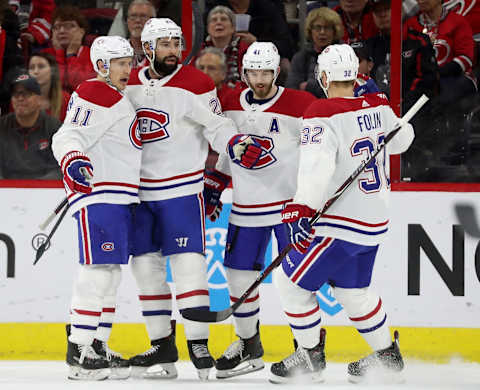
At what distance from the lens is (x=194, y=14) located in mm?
5121

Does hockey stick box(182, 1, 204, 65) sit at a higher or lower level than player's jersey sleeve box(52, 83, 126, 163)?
higher

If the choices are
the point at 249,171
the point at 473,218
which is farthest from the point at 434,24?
the point at 249,171

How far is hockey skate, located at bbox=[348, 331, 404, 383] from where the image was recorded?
13.6ft

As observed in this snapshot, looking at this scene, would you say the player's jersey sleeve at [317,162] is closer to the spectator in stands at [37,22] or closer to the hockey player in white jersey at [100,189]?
the hockey player in white jersey at [100,189]

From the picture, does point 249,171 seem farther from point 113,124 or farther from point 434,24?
point 434,24

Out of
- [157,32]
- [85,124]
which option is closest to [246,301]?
[85,124]

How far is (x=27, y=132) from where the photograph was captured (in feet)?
17.0

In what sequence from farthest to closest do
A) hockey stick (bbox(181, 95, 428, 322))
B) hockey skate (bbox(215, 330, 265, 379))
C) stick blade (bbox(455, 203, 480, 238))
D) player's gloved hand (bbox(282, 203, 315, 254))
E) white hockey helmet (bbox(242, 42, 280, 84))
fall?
stick blade (bbox(455, 203, 480, 238))
hockey skate (bbox(215, 330, 265, 379))
white hockey helmet (bbox(242, 42, 280, 84))
hockey stick (bbox(181, 95, 428, 322))
player's gloved hand (bbox(282, 203, 315, 254))

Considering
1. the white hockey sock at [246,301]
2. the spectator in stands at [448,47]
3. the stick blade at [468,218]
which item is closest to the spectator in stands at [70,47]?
Result: the white hockey sock at [246,301]

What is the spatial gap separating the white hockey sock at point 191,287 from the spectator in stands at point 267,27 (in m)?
1.12

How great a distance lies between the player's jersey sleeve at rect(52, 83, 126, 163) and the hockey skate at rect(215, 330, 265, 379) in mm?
1036

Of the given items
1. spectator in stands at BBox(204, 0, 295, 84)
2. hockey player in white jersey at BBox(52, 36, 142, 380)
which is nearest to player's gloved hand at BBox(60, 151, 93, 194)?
hockey player in white jersey at BBox(52, 36, 142, 380)

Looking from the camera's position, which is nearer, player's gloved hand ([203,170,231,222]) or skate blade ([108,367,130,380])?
skate blade ([108,367,130,380])

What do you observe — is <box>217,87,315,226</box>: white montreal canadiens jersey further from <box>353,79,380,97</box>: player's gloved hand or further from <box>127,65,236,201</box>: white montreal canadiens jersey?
<box>353,79,380,97</box>: player's gloved hand
